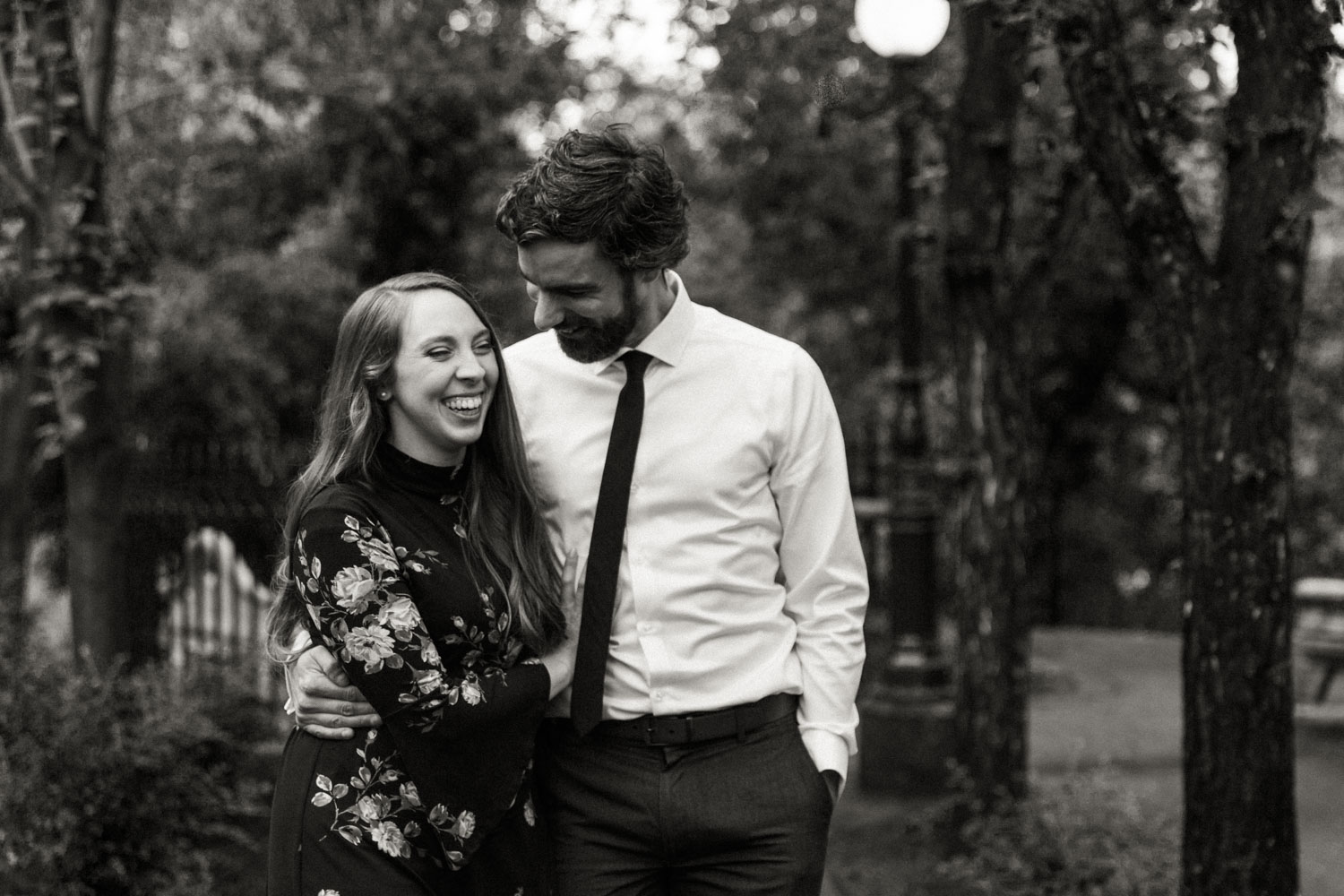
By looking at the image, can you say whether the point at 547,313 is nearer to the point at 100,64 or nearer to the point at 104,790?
the point at 104,790

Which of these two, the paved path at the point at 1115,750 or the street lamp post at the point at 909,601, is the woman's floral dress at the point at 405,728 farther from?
the street lamp post at the point at 909,601

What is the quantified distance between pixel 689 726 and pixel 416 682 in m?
0.57

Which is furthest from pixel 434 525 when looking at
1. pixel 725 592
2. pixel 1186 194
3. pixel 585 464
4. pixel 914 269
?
pixel 914 269

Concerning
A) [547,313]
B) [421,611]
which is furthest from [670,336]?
[421,611]

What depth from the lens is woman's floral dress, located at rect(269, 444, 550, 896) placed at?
2.31 meters

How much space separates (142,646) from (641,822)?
5384 millimetres

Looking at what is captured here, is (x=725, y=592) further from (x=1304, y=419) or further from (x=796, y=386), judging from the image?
(x=1304, y=419)

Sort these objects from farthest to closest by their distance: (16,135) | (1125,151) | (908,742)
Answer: (908,742) < (16,135) < (1125,151)

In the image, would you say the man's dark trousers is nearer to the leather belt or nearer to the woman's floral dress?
the leather belt

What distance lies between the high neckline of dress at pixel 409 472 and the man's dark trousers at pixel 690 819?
1.88 ft

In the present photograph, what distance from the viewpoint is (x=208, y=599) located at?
7.46 metres

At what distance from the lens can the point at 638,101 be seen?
1369 cm

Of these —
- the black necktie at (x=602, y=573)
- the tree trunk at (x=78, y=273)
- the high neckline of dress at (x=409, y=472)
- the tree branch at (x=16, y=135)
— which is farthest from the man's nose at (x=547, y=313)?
the tree branch at (x=16, y=135)

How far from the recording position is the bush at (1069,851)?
4566 mm
